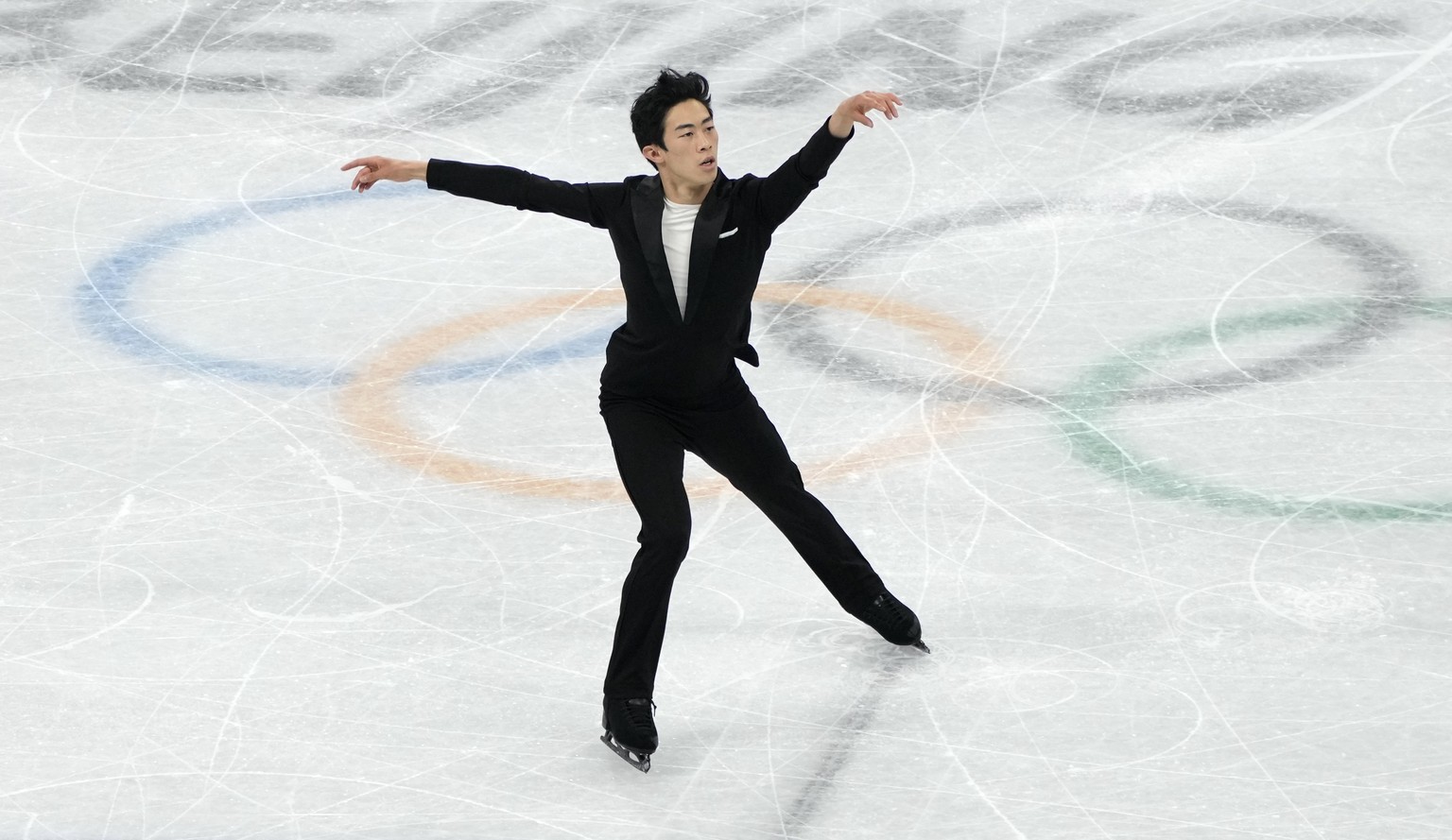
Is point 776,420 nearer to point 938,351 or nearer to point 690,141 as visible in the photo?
point 938,351

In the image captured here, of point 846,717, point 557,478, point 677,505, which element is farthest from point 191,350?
point 846,717

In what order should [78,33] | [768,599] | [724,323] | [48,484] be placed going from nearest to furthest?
[724,323]
[768,599]
[48,484]
[78,33]

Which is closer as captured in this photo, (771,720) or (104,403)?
(771,720)

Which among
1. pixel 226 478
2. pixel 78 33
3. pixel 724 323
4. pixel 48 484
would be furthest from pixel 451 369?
pixel 78 33

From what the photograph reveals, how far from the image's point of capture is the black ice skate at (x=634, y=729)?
4.52 meters

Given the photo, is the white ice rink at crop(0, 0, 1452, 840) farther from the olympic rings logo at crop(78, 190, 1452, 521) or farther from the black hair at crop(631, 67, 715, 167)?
the black hair at crop(631, 67, 715, 167)

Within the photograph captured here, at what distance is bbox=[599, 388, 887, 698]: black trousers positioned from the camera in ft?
14.7

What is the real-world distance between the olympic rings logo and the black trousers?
109 centimetres

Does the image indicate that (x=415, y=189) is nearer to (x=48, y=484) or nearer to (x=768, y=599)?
(x=48, y=484)

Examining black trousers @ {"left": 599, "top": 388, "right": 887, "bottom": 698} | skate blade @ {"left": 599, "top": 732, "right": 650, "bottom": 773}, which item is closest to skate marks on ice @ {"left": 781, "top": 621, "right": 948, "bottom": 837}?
black trousers @ {"left": 599, "top": 388, "right": 887, "bottom": 698}

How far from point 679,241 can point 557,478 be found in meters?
1.66

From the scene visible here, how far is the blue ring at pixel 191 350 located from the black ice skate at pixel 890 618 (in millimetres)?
2241

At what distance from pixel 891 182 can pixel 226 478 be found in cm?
330

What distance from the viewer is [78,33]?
984 centimetres
